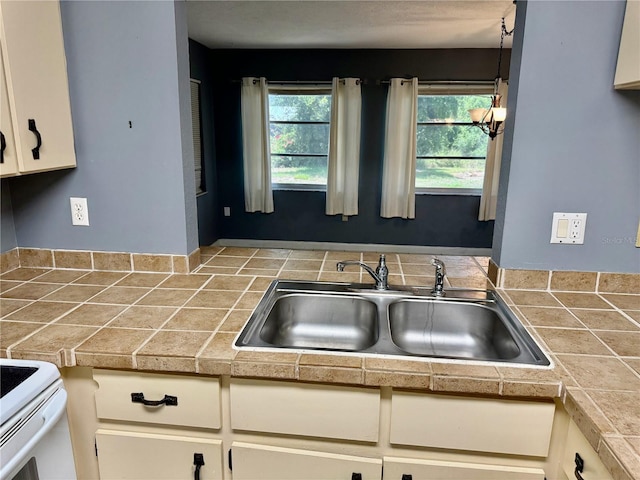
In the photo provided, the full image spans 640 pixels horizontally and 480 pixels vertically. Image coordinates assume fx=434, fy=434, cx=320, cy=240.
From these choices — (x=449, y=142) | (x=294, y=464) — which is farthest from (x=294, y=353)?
(x=449, y=142)

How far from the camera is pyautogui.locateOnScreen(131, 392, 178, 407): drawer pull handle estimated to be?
111 centimetres

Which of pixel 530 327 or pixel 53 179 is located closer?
pixel 530 327

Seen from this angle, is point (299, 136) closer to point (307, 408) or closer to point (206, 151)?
point (206, 151)

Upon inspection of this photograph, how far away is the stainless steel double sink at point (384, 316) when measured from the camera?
1.40 m

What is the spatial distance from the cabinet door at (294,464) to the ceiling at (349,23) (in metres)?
3.00

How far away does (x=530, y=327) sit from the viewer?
1213mm

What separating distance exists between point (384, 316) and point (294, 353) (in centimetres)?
37

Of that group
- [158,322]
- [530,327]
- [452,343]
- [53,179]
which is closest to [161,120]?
[53,179]

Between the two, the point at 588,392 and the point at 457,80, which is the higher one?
the point at 457,80

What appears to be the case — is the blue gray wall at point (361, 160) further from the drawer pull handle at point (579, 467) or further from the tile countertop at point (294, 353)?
the drawer pull handle at point (579, 467)

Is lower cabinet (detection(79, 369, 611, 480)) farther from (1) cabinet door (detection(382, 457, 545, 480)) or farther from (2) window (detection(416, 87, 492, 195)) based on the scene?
(2) window (detection(416, 87, 492, 195))

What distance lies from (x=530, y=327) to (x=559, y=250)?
417mm

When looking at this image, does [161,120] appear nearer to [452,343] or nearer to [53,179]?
[53,179]

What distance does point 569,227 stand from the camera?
1460mm
